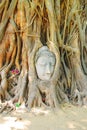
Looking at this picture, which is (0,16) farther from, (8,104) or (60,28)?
(8,104)

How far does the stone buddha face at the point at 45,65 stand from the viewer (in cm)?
434

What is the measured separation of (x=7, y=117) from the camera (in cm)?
367

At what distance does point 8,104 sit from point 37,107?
19.0 inches

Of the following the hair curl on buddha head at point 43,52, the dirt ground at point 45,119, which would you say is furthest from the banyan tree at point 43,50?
the dirt ground at point 45,119

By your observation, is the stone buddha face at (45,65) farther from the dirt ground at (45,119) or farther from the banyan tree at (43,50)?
the dirt ground at (45,119)

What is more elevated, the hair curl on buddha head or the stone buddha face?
the hair curl on buddha head

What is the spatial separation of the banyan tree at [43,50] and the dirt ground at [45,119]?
0.22 m

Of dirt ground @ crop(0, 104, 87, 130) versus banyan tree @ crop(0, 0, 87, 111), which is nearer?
dirt ground @ crop(0, 104, 87, 130)

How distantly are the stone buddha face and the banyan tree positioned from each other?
4cm

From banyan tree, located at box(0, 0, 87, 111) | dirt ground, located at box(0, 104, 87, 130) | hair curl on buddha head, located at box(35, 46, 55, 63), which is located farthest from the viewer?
hair curl on buddha head, located at box(35, 46, 55, 63)

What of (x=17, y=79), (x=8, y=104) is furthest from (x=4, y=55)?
(x=8, y=104)

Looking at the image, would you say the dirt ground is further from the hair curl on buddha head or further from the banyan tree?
the hair curl on buddha head

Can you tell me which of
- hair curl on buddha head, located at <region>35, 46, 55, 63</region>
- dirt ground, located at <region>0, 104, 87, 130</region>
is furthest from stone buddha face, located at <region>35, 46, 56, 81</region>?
dirt ground, located at <region>0, 104, 87, 130</region>

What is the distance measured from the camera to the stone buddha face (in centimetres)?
434
